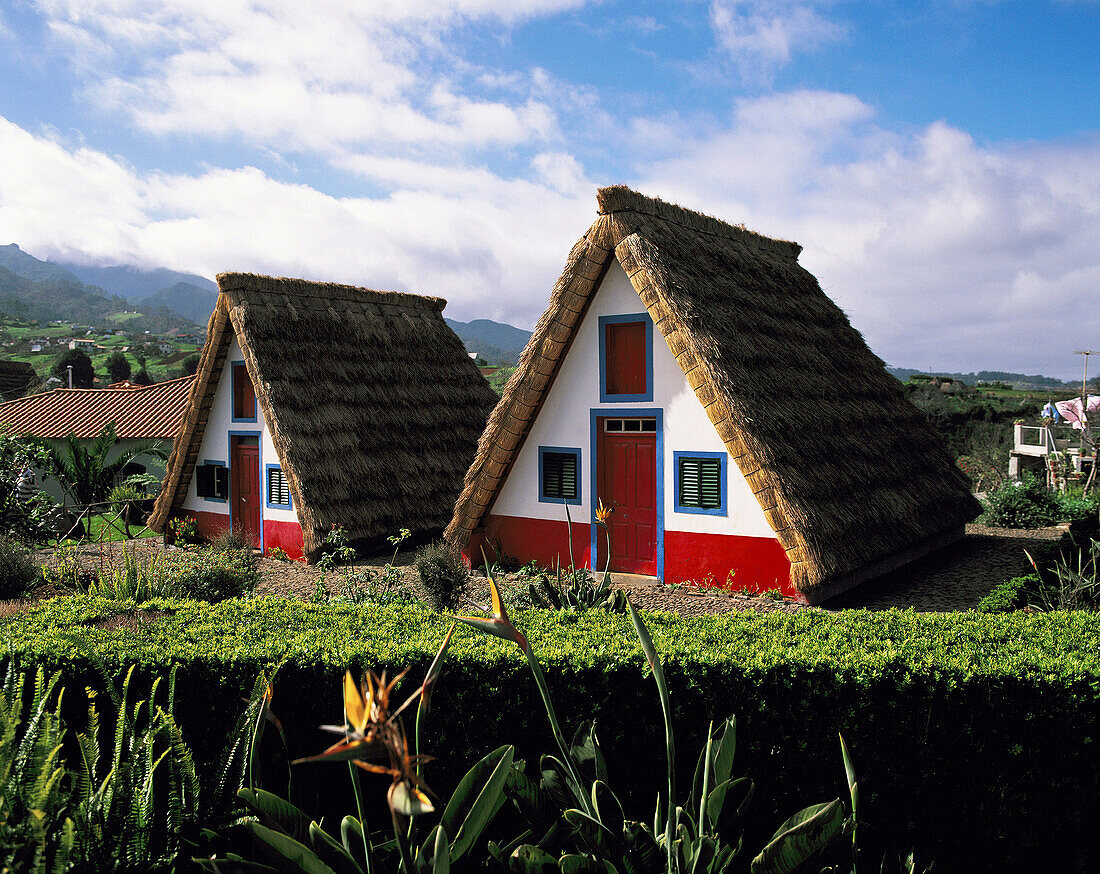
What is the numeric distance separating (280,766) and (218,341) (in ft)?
38.3

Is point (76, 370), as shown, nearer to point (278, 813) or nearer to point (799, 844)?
point (278, 813)

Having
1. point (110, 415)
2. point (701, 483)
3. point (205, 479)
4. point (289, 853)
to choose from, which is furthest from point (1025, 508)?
point (110, 415)

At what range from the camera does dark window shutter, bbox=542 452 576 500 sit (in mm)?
11609

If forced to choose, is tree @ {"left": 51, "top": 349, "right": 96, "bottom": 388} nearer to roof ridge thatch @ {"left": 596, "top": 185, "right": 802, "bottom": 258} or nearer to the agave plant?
roof ridge thatch @ {"left": 596, "top": 185, "right": 802, "bottom": 258}

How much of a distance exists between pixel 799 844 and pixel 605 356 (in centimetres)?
824

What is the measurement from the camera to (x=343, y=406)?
47.9ft

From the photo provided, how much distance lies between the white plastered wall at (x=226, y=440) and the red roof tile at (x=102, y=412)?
950 cm

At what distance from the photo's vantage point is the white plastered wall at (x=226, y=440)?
14.2 meters

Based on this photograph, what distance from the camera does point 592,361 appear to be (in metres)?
11.4

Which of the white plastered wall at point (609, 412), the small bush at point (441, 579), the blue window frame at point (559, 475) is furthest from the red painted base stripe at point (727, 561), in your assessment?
the small bush at point (441, 579)

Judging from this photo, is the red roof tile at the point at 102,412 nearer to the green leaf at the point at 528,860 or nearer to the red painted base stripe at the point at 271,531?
the red painted base stripe at the point at 271,531

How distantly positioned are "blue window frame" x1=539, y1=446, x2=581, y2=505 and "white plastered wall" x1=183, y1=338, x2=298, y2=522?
4.86 meters

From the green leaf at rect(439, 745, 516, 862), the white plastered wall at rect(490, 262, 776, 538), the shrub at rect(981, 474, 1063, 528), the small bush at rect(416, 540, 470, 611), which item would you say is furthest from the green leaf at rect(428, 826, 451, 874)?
the shrub at rect(981, 474, 1063, 528)

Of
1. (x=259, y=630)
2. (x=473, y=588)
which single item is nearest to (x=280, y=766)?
(x=259, y=630)
